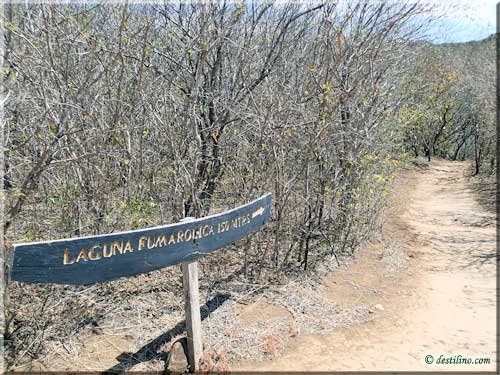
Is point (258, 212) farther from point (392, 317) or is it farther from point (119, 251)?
point (392, 317)

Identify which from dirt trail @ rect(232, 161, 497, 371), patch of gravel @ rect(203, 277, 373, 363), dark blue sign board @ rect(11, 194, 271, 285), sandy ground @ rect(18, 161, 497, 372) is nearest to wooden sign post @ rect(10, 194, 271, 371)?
dark blue sign board @ rect(11, 194, 271, 285)

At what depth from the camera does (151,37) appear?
5.13 m

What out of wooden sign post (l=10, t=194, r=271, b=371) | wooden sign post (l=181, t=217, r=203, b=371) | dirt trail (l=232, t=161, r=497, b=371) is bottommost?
dirt trail (l=232, t=161, r=497, b=371)

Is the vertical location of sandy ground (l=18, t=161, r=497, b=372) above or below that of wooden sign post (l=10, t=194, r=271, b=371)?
below

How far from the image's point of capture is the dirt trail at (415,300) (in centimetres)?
404

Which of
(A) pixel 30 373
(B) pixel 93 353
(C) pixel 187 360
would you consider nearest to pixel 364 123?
(C) pixel 187 360

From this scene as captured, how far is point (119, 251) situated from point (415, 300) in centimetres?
388

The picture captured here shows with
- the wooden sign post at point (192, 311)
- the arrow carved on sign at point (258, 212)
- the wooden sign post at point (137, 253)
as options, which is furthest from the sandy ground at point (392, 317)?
the arrow carved on sign at point (258, 212)

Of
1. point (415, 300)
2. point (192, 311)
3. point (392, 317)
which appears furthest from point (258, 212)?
point (415, 300)

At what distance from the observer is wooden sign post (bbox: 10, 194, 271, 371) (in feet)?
8.09

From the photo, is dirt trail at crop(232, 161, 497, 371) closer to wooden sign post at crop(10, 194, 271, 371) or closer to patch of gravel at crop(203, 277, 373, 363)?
patch of gravel at crop(203, 277, 373, 363)

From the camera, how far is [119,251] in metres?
2.86

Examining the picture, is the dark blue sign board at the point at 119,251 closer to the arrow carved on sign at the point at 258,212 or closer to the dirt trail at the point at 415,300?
the arrow carved on sign at the point at 258,212

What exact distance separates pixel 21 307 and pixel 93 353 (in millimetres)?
748
